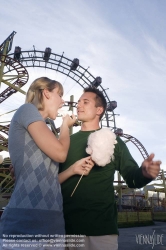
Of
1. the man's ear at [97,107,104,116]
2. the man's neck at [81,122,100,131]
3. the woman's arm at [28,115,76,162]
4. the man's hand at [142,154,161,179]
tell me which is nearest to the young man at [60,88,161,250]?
the man's hand at [142,154,161,179]

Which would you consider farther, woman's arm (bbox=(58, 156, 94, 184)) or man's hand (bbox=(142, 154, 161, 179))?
woman's arm (bbox=(58, 156, 94, 184))

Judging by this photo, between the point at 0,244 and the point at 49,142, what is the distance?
623 millimetres

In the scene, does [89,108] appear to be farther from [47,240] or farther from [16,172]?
[47,240]

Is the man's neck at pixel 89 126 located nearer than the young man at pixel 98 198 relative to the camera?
No

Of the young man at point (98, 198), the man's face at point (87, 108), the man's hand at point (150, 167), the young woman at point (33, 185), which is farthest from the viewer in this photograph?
the man's face at point (87, 108)

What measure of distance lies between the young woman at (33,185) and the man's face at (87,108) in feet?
2.49

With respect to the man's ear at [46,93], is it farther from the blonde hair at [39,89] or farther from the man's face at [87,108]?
the man's face at [87,108]

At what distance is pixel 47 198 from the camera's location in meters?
1.45

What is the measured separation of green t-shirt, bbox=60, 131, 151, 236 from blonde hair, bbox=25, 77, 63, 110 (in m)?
0.70

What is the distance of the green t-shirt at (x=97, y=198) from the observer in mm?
1847

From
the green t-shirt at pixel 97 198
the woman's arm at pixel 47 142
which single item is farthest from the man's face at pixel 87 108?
the woman's arm at pixel 47 142

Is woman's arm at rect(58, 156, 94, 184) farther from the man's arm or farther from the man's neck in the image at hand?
the man's neck

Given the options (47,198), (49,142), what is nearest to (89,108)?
(49,142)

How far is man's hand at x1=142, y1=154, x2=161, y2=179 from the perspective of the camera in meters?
1.66
